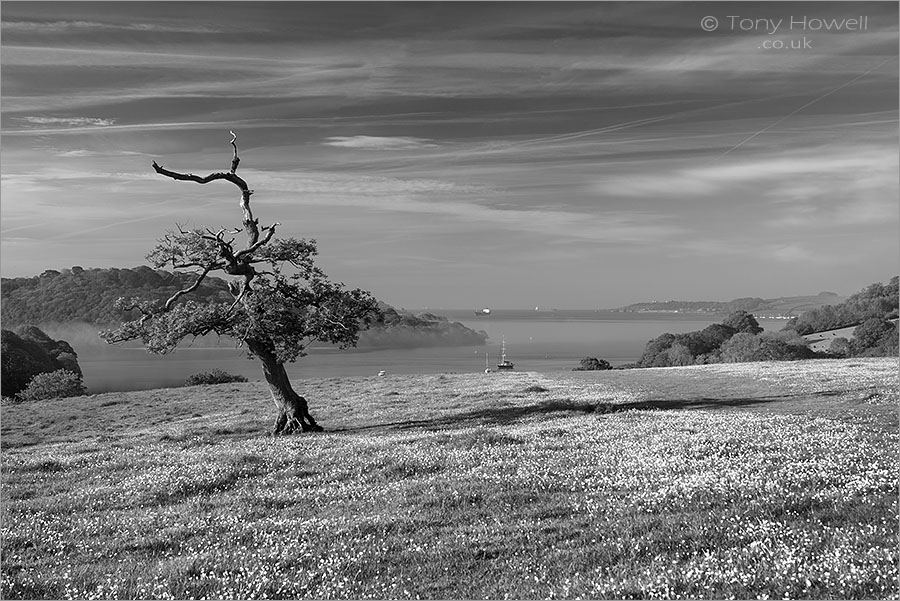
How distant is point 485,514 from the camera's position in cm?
1239

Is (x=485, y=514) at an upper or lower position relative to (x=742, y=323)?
lower

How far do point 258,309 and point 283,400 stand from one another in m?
5.02

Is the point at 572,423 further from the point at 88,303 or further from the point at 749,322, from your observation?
the point at 88,303

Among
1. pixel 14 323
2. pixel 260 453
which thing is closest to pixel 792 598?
pixel 260 453

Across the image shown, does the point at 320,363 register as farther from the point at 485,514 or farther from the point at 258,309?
the point at 485,514

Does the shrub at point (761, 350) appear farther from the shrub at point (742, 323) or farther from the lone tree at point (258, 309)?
the lone tree at point (258, 309)

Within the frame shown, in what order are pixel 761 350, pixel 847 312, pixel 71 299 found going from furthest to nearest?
pixel 71 299 → pixel 847 312 → pixel 761 350

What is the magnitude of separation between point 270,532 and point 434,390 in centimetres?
4062

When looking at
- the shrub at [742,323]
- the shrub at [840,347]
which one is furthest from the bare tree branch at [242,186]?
the shrub at [742,323]

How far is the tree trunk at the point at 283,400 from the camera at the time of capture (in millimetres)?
31031

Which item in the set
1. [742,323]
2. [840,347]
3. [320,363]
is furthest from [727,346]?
[320,363]

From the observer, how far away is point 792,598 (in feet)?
26.0

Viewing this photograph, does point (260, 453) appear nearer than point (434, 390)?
Yes

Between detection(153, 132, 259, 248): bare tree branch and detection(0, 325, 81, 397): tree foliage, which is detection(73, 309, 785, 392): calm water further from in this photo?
detection(153, 132, 259, 248): bare tree branch
